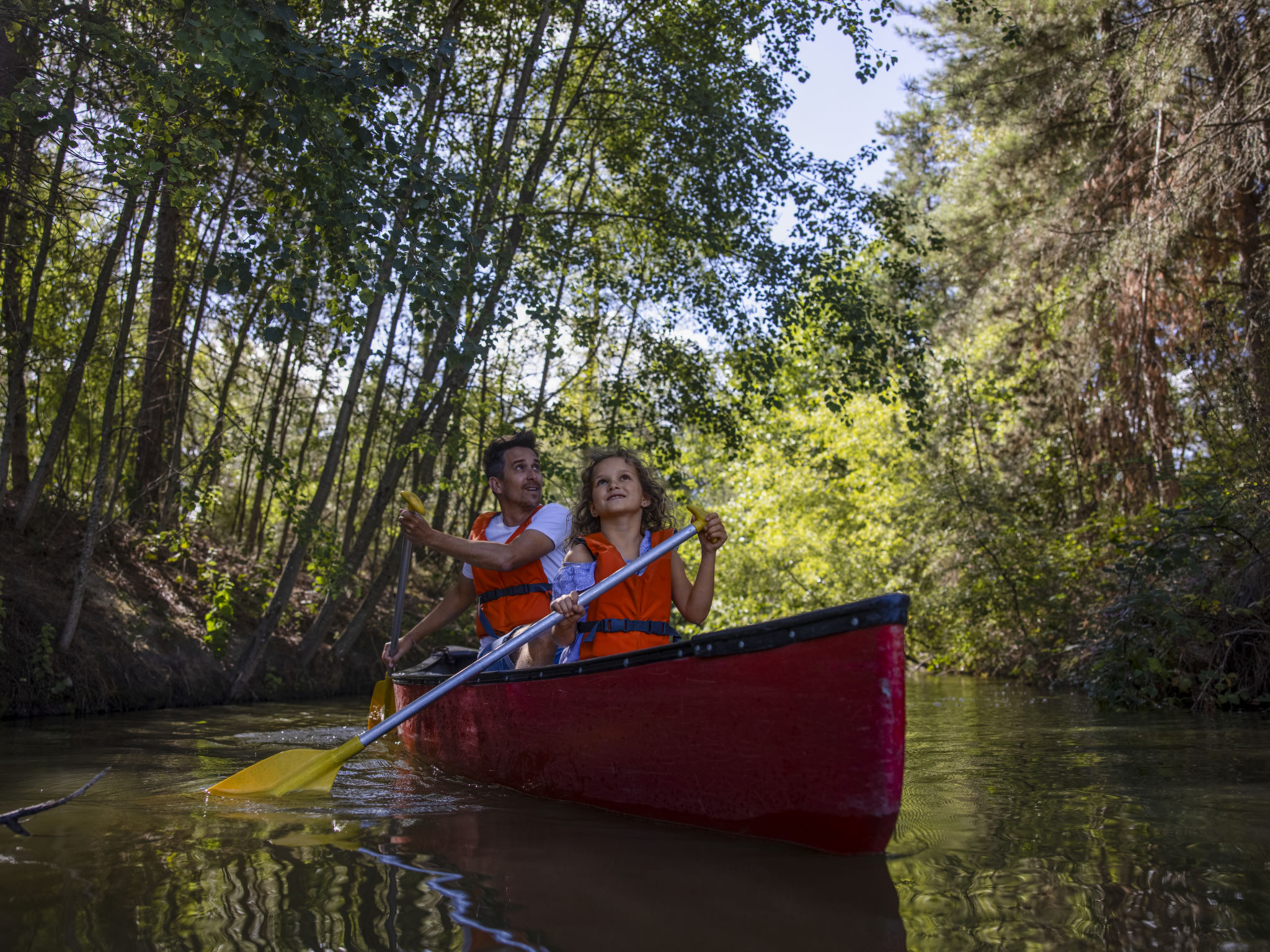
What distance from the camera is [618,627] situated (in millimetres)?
4023

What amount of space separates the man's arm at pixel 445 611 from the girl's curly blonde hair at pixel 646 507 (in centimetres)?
138

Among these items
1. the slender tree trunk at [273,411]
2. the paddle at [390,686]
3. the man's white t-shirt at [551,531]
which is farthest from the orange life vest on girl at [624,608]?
the slender tree trunk at [273,411]

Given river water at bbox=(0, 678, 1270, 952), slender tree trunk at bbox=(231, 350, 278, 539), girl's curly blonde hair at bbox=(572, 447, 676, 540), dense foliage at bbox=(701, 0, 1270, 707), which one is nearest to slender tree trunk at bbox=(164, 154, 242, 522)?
slender tree trunk at bbox=(231, 350, 278, 539)

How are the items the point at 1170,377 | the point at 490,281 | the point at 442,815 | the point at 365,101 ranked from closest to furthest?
1. the point at 442,815
2. the point at 365,101
3. the point at 490,281
4. the point at 1170,377

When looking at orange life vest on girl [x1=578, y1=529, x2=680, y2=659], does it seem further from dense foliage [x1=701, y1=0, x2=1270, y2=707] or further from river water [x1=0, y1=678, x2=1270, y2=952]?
dense foliage [x1=701, y1=0, x2=1270, y2=707]

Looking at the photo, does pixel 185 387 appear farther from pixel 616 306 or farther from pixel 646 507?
pixel 616 306

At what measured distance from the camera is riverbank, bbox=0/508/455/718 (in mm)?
6820

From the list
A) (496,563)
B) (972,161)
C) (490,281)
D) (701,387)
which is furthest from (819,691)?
(972,161)

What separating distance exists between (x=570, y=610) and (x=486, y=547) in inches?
41.5

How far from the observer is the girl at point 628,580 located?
4.01 m

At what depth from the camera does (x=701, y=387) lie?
420 inches

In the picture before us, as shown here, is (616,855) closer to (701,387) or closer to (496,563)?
(496,563)

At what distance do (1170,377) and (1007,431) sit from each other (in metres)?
3.63

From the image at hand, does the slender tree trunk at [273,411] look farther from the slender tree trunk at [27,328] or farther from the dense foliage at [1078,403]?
the dense foliage at [1078,403]
